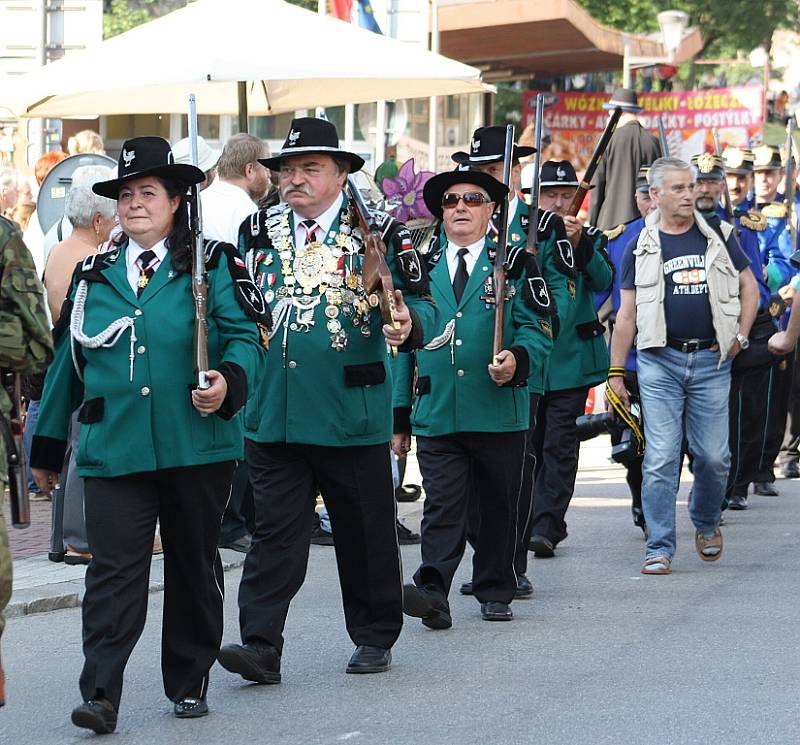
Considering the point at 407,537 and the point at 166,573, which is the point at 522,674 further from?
the point at 407,537

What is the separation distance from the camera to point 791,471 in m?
14.2

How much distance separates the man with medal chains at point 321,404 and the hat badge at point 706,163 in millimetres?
4456

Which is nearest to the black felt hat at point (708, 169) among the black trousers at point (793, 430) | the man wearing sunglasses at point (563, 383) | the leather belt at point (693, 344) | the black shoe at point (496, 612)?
the man wearing sunglasses at point (563, 383)

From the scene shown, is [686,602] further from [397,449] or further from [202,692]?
[202,692]

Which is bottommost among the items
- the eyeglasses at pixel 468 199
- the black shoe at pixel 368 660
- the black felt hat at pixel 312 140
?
the black shoe at pixel 368 660

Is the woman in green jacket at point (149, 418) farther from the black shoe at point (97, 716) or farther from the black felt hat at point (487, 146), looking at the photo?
the black felt hat at point (487, 146)

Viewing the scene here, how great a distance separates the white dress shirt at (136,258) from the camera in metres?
6.22

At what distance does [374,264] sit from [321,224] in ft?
1.05

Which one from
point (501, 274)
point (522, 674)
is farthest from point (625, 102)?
point (522, 674)

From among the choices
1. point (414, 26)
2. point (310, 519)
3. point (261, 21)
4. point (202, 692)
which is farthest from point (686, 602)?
point (414, 26)

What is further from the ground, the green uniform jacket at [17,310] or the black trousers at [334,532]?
the green uniform jacket at [17,310]

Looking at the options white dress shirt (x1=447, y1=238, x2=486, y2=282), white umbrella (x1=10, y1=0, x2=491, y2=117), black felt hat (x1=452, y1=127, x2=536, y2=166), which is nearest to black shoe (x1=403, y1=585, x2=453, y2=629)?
white dress shirt (x1=447, y1=238, x2=486, y2=282)

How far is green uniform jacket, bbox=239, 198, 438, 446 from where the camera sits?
22.5 feet

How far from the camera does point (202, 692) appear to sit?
634cm
